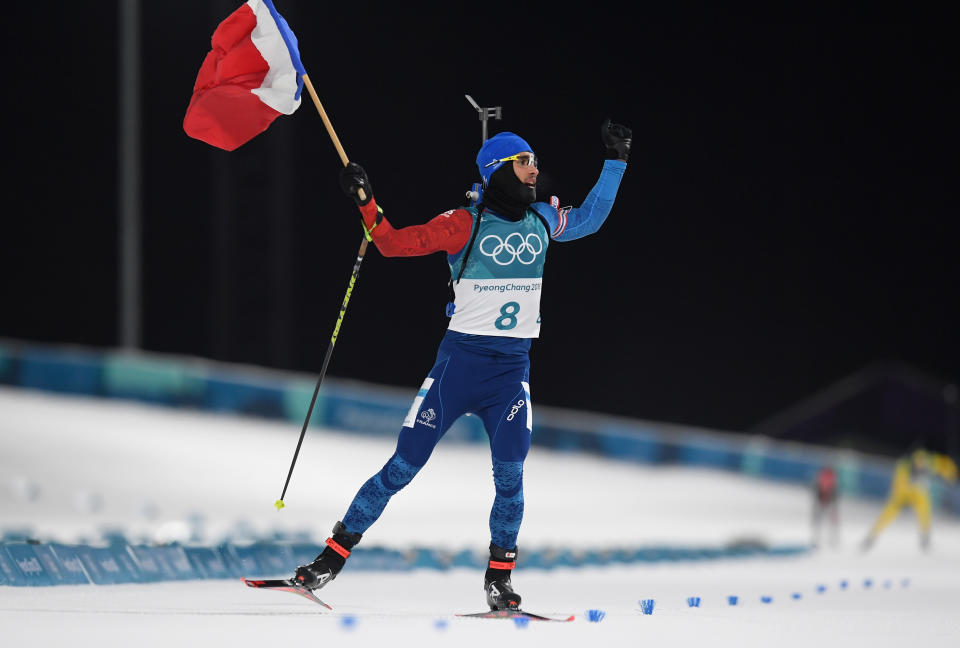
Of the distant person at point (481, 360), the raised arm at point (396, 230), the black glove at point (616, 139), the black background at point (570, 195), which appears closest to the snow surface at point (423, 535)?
the distant person at point (481, 360)

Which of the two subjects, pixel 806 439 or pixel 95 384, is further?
pixel 806 439

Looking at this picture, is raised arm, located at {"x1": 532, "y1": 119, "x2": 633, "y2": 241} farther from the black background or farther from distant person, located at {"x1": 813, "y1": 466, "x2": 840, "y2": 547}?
the black background

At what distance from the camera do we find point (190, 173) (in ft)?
85.5

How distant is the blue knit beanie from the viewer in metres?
5.74

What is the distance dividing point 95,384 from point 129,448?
2.60 m

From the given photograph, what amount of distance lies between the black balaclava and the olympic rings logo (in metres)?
0.13

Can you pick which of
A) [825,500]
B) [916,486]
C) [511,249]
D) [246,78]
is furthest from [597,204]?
[825,500]

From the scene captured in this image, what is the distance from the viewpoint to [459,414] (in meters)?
5.48

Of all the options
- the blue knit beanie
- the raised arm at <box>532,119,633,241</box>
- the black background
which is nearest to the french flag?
the blue knit beanie

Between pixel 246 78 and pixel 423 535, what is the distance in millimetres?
10040

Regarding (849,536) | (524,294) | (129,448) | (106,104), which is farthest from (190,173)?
(524,294)

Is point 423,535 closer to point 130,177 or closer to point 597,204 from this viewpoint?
point 130,177

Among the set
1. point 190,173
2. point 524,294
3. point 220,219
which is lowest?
point 524,294

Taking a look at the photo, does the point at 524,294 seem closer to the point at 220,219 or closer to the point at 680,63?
the point at 220,219
